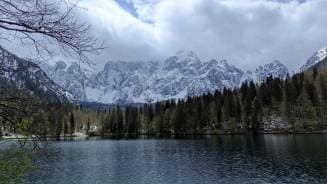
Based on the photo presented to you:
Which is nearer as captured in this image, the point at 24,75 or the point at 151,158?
the point at 24,75

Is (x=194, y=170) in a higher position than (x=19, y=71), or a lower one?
lower

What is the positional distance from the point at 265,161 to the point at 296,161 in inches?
208

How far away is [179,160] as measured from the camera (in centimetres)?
8150

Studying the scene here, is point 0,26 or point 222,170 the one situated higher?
point 0,26

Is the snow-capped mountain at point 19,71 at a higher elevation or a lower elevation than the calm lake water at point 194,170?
higher

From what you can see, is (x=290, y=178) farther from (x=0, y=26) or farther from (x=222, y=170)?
(x=0, y=26)

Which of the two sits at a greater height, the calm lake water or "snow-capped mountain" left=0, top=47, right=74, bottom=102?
"snow-capped mountain" left=0, top=47, right=74, bottom=102

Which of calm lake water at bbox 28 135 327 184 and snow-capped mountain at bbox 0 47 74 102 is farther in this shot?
calm lake water at bbox 28 135 327 184

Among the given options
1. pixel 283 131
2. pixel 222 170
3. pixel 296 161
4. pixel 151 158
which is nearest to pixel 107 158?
pixel 151 158

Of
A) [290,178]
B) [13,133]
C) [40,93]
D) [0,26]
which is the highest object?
[0,26]

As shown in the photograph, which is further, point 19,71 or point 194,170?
point 194,170

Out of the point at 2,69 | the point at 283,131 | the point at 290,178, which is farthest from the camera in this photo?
the point at 283,131

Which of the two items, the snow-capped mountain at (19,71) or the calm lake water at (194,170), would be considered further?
the calm lake water at (194,170)

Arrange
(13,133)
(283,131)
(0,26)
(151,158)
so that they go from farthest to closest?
(283,131) < (151,158) < (13,133) < (0,26)
